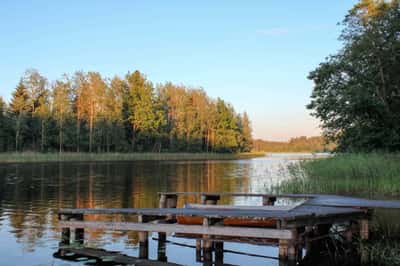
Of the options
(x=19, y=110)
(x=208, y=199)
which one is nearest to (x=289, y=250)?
(x=208, y=199)

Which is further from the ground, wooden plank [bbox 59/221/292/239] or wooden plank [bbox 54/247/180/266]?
wooden plank [bbox 59/221/292/239]

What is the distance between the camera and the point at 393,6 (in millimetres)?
28922

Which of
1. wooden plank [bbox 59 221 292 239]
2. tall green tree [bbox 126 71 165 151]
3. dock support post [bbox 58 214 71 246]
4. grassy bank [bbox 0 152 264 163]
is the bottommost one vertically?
dock support post [bbox 58 214 71 246]

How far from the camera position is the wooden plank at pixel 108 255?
879 cm

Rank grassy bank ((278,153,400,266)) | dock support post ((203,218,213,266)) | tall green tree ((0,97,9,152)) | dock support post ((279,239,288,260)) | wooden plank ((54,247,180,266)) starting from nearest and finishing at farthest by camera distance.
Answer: dock support post ((279,239,288,260))
wooden plank ((54,247,180,266))
dock support post ((203,218,213,266))
grassy bank ((278,153,400,266))
tall green tree ((0,97,9,152))

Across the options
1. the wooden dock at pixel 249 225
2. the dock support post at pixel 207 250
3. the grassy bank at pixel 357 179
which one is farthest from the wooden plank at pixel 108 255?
the grassy bank at pixel 357 179

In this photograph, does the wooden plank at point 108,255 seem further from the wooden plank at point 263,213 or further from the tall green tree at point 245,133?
the tall green tree at point 245,133

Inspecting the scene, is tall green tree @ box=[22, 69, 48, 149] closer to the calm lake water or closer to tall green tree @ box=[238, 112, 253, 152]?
the calm lake water

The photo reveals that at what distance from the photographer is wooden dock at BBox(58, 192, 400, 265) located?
8016 millimetres

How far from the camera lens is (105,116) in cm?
6738

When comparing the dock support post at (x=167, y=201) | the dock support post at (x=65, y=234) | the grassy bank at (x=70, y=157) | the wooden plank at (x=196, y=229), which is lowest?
the dock support post at (x=65, y=234)

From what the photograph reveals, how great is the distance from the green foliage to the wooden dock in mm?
17737

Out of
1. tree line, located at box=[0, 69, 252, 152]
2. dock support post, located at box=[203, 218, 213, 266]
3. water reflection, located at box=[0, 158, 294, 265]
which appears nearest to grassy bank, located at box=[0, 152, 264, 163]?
tree line, located at box=[0, 69, 252, 152]

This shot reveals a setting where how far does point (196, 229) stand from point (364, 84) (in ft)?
76.3
